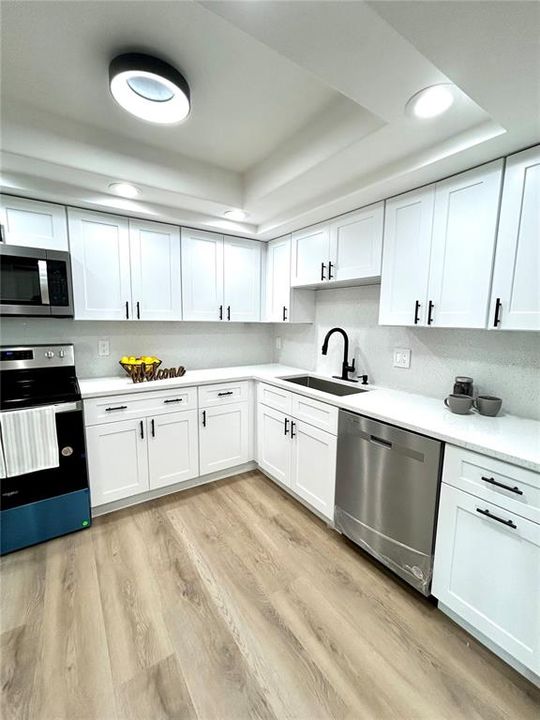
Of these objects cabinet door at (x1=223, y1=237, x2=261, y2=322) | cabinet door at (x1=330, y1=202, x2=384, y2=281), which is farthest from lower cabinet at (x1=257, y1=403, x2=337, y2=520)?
cabinet door at (x1=330, y1=202, x2=384, y2=281)

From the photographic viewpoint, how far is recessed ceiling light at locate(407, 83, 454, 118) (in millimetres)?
1161

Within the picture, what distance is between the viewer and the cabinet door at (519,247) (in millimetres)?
1380

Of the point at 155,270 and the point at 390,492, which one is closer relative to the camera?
the point at 390,492

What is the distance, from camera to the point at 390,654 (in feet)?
4.39

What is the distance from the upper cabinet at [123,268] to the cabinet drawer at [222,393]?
27.7 inches

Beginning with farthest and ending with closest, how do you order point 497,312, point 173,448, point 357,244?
point 173,448 → point 357,244 → point 497,312

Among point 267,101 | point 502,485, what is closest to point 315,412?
point 502,485

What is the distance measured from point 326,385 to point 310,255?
1147 mm

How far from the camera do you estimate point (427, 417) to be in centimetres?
162

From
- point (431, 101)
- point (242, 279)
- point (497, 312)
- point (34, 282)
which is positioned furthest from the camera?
point (242, 279)

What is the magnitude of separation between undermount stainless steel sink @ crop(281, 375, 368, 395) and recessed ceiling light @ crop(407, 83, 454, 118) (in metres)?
1.67

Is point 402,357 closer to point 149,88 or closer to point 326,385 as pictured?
point 326,385

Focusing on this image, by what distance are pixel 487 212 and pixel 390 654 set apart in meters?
2.13

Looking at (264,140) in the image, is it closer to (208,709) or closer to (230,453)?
(230,453)
